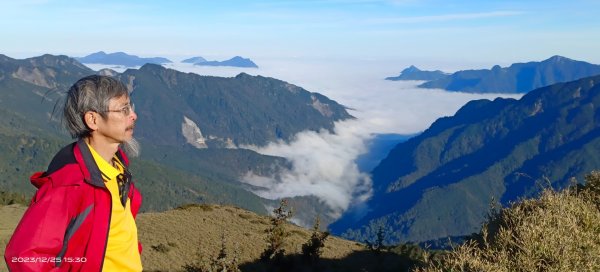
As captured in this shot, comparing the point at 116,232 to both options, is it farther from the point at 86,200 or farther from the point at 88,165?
the point at 88,165

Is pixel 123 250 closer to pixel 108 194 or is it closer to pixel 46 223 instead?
pixel 108 194

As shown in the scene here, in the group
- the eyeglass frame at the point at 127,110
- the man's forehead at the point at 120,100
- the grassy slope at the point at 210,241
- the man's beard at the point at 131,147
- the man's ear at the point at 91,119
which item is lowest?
the grassy slope at the point at 210,241

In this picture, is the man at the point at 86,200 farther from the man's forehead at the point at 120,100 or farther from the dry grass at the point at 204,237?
the dry grass at the point at 204,237

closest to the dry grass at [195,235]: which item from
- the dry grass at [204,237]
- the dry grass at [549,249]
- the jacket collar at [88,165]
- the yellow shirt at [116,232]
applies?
the dry grass at [204,237]

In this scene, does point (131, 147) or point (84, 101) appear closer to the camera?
point (84, 101)

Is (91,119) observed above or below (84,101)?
below

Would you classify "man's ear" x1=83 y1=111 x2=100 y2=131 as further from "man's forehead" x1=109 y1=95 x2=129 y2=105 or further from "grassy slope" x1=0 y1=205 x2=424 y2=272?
"grassy slope" x1=0 y1=205 x2=424 y2=272

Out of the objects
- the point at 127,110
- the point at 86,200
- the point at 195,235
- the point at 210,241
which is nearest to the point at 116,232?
the point at 86,200

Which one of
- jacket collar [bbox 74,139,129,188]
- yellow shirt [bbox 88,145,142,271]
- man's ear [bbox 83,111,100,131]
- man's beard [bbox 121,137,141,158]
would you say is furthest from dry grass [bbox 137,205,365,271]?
jacket collar [bbox 74,139,129,188]
